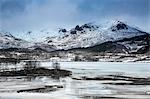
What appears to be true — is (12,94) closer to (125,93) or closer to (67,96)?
(67,96)

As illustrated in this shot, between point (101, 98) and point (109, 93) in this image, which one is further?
point (109, 93)

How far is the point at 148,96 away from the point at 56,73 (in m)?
36.9

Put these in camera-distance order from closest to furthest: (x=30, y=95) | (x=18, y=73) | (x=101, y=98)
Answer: (x=101, y=98) → (x=30, y=95) → (x=18, y=73)

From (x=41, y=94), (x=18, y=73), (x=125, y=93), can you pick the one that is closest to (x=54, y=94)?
(x=41, y=94)

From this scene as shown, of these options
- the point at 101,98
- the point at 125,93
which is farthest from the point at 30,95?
the point at 125,93

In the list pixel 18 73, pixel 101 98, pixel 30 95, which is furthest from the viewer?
pixel 18 73

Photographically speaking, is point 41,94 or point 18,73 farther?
point 18,73

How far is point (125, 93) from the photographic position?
35312mm

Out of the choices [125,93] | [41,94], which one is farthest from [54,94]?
[125,93]

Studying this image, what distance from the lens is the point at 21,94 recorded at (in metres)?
34.3

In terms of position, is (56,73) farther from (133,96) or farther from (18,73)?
(133,96)

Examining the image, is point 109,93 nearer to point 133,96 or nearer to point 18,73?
point 133,96

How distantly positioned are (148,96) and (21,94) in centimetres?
1124

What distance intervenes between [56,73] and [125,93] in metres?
33.8
